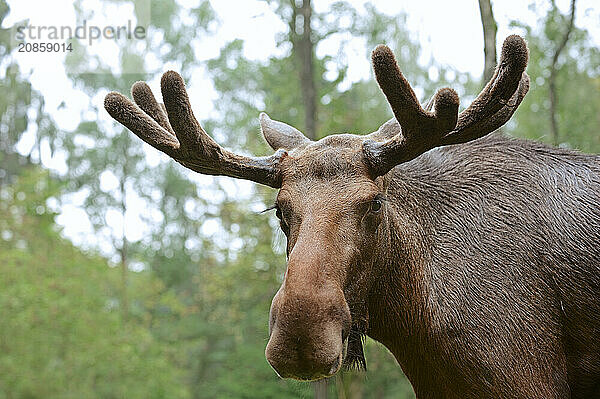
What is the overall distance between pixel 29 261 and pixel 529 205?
46.1 feet

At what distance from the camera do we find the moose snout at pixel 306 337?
297 cm

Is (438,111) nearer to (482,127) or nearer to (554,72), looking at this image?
(482,127)

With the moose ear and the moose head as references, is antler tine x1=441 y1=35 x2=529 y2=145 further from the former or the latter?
the moose ear

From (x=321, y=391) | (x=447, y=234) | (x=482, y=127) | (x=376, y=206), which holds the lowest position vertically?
(x=321, y=391)

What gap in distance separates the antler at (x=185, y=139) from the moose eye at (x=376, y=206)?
574mm

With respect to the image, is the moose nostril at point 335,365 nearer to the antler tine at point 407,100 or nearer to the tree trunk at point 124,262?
the antler tine at point 407,100

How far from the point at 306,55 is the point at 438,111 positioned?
37.7 feet

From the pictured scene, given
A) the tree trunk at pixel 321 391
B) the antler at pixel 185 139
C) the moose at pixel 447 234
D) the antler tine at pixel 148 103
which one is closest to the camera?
the moose at pixel 447 234

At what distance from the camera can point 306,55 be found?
1456 cm

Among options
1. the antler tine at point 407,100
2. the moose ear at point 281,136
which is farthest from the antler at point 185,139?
the antler tine at point 407,100

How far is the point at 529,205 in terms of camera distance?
13.0 feet

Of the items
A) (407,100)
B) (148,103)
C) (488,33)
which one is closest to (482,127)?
(407,100)

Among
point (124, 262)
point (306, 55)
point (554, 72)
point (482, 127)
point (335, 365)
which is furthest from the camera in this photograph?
point (124, 262)

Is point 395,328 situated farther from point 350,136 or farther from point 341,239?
point 350,136
